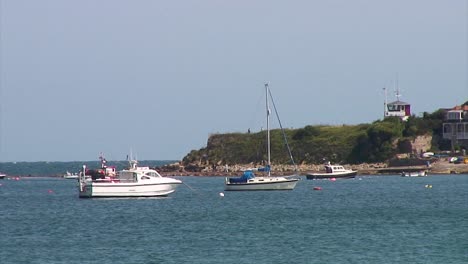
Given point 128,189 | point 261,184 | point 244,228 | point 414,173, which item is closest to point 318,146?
point 414,173

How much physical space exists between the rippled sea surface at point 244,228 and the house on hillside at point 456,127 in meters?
42.6

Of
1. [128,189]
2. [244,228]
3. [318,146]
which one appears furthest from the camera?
[318,146]

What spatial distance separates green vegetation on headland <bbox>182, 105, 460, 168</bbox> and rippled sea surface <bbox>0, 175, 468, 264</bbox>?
41.2 m

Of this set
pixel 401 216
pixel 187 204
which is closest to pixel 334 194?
pixel 187 204

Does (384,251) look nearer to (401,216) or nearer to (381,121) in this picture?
(401,216)

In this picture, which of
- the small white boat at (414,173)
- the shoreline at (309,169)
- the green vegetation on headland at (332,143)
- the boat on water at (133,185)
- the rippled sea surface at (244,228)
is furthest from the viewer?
the green vegetation on headland at (332,143)

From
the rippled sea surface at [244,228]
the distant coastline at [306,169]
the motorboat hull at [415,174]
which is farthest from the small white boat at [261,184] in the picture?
the distant coastline at [306,169]

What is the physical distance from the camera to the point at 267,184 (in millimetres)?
94188

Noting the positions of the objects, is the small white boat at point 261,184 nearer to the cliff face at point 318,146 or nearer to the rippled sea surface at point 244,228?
the rippled sea surface at point 244,228

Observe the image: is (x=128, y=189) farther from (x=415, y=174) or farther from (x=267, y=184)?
(x=415, y=174)

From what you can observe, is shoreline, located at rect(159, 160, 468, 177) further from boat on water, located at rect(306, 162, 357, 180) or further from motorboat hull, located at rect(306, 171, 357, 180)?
boat on water, located at rect(306, 162, 357, 180)

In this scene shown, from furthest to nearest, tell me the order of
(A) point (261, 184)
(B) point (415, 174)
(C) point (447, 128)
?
(C) point (447, 128), (B) point (415, 174), (A) point (261, 184)

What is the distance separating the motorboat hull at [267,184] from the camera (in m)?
93.6

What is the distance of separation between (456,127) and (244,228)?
82.3 metres
